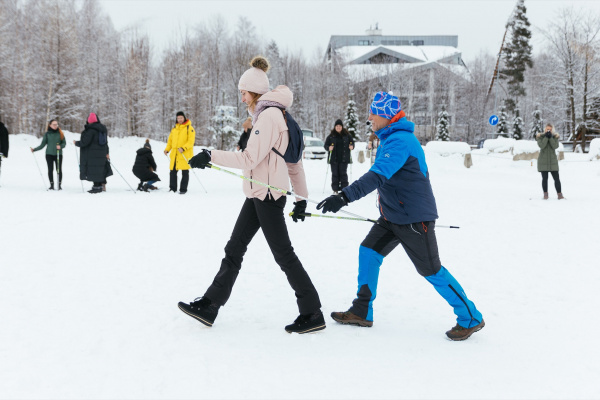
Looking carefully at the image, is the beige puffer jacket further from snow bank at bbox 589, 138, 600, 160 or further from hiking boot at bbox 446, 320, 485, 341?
snow bank at bbox 589, 138, 600, 160

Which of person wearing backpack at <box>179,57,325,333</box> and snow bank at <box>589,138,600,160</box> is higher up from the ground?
snow bank at <box>589,138,600,160</box>

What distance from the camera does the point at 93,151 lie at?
427 inches

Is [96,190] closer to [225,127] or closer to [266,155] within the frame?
[266,155]

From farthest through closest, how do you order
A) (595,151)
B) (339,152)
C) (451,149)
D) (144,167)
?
(595,151) < (451,149) < (144,167) < (339,152)

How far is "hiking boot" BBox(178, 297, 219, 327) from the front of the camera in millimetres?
3438

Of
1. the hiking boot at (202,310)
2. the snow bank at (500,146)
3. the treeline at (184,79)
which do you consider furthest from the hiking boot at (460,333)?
the treeline at (184,79)

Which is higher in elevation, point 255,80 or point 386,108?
point 255,80

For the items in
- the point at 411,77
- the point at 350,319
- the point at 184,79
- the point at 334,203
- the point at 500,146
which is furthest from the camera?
the point at 411,77

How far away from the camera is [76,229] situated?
695cm

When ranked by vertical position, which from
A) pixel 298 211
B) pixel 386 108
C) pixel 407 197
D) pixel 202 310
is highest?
pixel 386 108

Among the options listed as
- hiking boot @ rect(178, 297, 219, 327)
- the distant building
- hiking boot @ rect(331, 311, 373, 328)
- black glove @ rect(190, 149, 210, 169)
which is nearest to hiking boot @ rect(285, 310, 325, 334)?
hiking boot @ rect(331, 311, 373, 328)

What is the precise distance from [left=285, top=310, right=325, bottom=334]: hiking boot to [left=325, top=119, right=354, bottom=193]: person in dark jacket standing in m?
8.30

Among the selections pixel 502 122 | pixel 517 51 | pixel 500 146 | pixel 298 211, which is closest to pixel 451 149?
pixel 500 146

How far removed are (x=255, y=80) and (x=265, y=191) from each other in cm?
81
